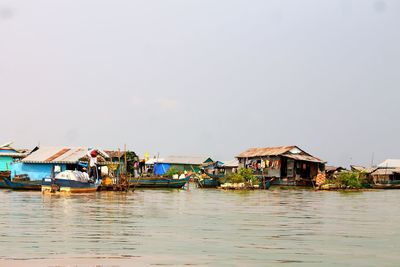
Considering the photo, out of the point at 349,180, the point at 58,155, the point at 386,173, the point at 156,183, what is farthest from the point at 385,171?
the point at 58,155

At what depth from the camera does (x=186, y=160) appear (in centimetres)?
7262

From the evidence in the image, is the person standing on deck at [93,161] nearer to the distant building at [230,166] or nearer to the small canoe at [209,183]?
the small canoe at [209,183]

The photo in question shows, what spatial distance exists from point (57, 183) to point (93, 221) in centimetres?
1742

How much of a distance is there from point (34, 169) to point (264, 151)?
2378 cm

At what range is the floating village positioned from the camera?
3731 centimetres

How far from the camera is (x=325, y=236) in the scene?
14.4 metres

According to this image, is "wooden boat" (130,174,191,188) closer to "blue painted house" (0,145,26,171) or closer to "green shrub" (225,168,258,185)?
"green shrub" (225,168,258,185)

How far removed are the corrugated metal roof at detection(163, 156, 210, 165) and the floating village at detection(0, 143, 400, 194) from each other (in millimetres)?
771

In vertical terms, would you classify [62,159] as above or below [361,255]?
above

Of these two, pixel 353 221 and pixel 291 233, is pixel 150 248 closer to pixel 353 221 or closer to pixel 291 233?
pixel 291 233

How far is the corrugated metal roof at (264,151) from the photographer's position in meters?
53.9

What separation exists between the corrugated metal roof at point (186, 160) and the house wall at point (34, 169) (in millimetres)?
30476

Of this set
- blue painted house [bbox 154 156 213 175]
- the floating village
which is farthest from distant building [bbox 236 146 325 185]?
blue painted house [bbox 154 156 213 175]

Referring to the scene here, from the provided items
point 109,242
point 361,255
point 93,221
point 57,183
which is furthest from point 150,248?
point 57,183
